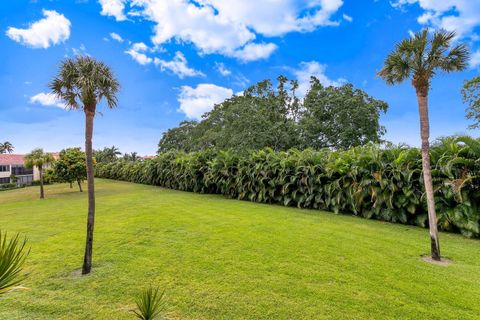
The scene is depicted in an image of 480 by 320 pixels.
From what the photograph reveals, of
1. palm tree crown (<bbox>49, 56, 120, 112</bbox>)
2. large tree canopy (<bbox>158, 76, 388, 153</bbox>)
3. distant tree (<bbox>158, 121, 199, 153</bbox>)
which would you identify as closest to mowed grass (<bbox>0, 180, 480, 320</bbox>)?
palm tree crown (<bbox>49, 56, 120, 112</bbox>)

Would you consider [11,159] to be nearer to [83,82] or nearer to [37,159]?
[37,159]

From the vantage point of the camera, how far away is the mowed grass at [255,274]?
281cm

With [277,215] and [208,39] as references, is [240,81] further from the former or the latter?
[277,215]

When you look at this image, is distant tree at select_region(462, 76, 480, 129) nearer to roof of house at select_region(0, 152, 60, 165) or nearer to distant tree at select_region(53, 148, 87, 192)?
distant tree at select_region(53, 148, 87, 192)

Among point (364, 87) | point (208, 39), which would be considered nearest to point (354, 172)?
point (208, 39)

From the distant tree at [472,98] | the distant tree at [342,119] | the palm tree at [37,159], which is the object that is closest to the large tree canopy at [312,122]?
the distant tree at [342,119]

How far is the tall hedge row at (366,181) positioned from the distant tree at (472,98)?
997 cm

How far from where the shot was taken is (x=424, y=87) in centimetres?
419

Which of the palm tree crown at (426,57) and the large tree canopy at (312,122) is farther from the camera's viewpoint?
the large tree canopy at (312,122)

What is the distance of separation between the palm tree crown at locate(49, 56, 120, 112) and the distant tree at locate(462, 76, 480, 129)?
1725 centimetres

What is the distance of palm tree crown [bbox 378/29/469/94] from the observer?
4.02 meters

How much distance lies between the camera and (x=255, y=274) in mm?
3629

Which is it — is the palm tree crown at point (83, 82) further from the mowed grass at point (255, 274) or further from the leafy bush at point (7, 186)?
the leafy bush at point (7, 186)

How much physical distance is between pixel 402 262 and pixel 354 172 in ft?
12.6
